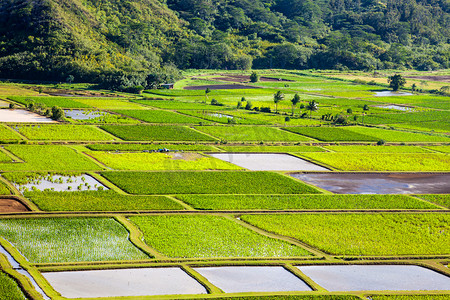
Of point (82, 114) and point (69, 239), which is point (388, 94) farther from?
point (69, 239)

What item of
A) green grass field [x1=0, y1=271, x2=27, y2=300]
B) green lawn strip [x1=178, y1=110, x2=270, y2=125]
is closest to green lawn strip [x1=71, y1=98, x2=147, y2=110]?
green lawn strip [x1=178, y1=110, x2=270, y2=125]

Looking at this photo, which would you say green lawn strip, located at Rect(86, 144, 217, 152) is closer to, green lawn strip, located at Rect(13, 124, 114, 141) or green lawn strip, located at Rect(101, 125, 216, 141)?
green lawn strip, located at Rect(101, 125, 216, 141)

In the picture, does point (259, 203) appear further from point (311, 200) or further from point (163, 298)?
point (163, 298)

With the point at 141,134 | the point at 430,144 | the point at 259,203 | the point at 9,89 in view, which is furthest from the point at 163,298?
the point at 9,89

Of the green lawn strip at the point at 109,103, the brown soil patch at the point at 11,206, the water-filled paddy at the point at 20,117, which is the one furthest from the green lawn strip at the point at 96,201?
the green lawn strip at the point at 109,103

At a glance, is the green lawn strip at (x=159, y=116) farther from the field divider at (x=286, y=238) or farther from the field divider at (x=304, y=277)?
the field divider at (x=304, y=277)

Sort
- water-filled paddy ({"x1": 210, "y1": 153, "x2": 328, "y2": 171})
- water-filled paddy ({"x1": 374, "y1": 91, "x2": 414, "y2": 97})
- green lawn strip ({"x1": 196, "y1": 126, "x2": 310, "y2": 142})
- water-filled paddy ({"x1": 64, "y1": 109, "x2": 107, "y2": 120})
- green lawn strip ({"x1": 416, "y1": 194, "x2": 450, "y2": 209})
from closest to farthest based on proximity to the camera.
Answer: green lawn strip ({"x1": 416, "y1": 194, "x2": 450, "y2": 209}) → water-filled paddy ({"x1": 210, "y1": 153, "x2": 328, "y2": 171}) → green lawn strip ({"x1": 196, "y1": 126, "x2": 310, "y2": 142}) → water-filled paddy ({"x1": 64, "y1": 109, "x2": 107, "y2": 120}) → water-filled paddy ({"x1": 374, "y1": 91, "x2": 414, "y2": 97})
